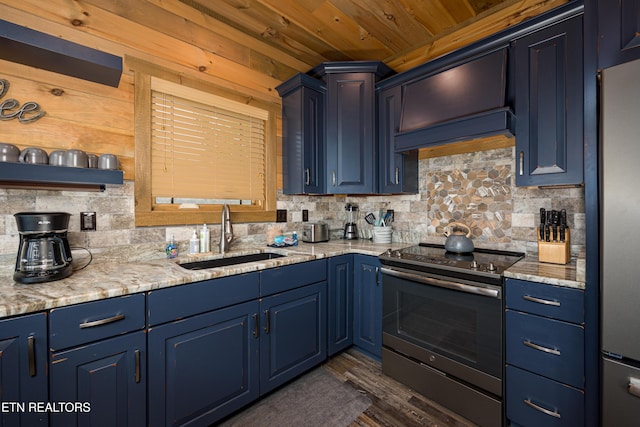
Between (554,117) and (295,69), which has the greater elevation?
(295,69)

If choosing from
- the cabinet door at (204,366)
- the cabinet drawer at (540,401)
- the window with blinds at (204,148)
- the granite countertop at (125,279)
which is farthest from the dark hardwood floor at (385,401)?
the window with blinds at (204,148)

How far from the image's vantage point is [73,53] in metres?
1.35

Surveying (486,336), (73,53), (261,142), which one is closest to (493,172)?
(486,336)

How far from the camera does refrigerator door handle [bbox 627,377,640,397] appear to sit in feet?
3.64

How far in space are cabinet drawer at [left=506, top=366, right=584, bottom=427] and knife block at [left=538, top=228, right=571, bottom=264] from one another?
0.69m

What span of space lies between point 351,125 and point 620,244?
1.91 metres

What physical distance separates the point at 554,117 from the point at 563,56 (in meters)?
0.35

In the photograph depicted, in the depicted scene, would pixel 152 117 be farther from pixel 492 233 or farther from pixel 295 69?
pixel 492 233

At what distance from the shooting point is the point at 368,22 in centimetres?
228

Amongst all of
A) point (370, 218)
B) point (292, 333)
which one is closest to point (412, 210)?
point (370, 218)

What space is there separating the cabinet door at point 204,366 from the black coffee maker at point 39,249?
539mm

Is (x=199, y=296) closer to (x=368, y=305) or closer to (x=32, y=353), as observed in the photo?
(x=32, y=353)

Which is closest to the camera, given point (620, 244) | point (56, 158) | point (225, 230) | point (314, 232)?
point (620, 244)

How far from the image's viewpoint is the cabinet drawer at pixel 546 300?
1.34 m
